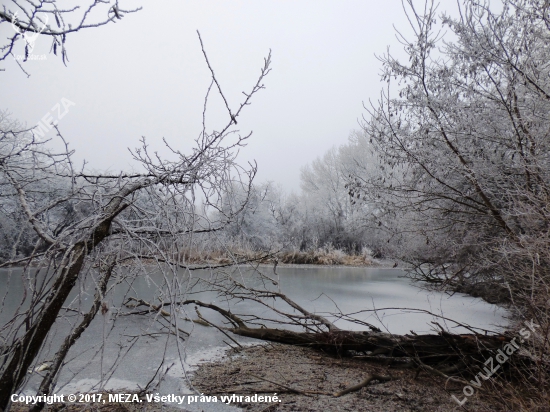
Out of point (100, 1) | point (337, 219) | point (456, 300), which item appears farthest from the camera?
point (337, 219)

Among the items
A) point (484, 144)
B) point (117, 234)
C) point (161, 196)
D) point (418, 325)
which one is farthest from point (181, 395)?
point (484, 144)

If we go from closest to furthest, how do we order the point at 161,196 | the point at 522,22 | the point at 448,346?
1. the point at 161,196
2. the point at 448,346
3. the point at 522,22

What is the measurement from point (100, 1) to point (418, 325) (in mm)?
4660

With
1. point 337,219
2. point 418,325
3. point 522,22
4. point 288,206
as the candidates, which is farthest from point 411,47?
point 288,206

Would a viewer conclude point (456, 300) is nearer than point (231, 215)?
No

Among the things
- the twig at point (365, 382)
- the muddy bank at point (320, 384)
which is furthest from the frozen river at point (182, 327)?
the twig at point (365, 382)

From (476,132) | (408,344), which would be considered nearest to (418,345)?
(408,344)

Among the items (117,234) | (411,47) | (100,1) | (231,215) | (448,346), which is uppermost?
(411,47)

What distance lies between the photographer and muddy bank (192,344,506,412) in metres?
2.65

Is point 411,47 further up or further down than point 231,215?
further up

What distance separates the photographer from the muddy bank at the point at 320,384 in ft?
8.70

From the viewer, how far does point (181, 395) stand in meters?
2.79

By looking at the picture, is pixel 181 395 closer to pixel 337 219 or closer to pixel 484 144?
pixel 484 144

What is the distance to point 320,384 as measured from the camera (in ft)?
9.89
